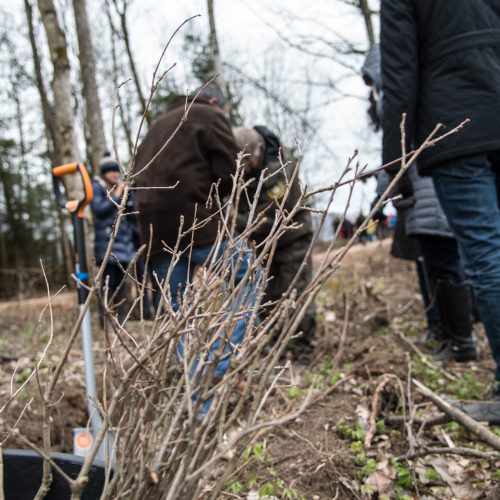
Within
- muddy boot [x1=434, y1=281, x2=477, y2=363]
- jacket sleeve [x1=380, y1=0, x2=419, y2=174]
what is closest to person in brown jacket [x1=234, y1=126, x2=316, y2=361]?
muddy boot [x1=434, y1=281, x2=477, y2=363]

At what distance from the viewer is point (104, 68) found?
13852 millimetres

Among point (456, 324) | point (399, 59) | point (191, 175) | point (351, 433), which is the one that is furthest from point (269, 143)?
point (351, 433)

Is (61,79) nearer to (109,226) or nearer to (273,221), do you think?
(109,226)

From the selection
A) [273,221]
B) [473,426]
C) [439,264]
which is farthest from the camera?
[273,221]

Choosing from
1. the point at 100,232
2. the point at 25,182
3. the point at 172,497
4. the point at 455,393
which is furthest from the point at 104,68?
the point at 172,497

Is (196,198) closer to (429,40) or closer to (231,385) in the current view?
(429,40)

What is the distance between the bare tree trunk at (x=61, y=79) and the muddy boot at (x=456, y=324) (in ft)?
13.6

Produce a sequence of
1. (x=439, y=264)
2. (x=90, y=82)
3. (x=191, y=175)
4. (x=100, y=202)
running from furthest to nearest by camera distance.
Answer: (x=90, y=82) → (x=100, y=202) → (x=439, y=264) → (x=191, y=175)

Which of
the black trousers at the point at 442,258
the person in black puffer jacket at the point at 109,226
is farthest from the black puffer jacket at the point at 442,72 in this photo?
the person in black puffer jacket at the point at 109,226

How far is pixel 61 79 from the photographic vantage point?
5.33 meters

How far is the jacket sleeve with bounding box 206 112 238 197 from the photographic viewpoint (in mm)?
2648

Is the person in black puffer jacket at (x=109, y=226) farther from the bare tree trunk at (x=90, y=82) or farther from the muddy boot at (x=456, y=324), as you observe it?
the muddy boot at (x=456, y=324)

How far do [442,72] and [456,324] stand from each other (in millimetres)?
1578

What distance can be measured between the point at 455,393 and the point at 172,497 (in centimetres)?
203
